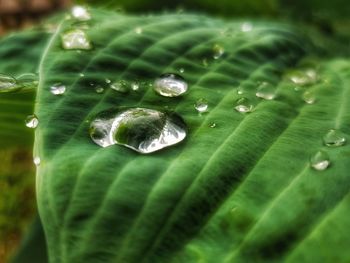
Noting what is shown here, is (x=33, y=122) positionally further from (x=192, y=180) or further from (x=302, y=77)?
(x=302, y=77)

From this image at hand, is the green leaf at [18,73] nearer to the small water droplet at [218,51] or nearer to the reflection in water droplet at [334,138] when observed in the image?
the small water droplet at [218,51]

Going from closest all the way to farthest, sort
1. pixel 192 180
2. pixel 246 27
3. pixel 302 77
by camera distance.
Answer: pixel 192 180, pixel 302 77, pixel 246 27

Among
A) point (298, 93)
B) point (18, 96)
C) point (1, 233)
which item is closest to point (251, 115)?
point (298, 93)

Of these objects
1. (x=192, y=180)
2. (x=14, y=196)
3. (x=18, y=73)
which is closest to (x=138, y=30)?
(x=18, y=73)

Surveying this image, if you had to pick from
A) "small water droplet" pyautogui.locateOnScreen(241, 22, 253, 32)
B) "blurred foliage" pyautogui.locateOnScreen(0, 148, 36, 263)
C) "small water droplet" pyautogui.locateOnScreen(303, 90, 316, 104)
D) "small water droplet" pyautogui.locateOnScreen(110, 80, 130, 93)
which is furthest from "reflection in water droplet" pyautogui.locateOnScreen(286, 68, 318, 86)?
"blurred foliage" pyautogui.locateOnScreen(0, 148, 36, 263)

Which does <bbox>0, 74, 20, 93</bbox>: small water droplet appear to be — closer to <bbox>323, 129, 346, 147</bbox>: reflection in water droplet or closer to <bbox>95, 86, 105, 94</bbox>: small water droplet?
<bbox>95, 86, 105, 94</bbox>: small water droplet

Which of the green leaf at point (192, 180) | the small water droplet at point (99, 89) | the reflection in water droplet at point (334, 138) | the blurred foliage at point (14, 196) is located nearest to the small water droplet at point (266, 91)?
the green leaf at point (192, 180)
